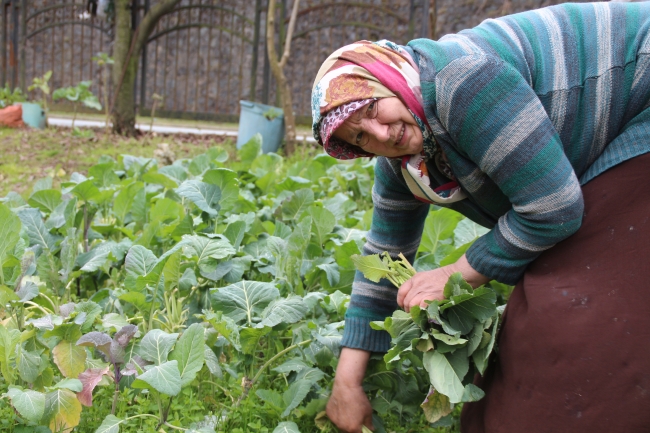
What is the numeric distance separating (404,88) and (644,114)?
479 millimetres

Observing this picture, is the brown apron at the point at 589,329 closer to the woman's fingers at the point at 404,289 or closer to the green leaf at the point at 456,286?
the green leaf at the point at 456,286

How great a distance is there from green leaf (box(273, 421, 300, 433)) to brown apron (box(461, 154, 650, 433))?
422 mm

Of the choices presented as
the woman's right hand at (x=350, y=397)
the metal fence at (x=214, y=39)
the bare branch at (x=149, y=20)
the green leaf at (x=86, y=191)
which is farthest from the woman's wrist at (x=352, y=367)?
the bare branch at (x=149, y=20)

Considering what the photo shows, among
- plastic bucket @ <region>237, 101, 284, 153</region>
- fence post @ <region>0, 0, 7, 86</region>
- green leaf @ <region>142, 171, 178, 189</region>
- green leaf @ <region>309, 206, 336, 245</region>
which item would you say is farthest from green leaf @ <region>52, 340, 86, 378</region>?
fence post @ <region>0, 0, 7, 86</region>

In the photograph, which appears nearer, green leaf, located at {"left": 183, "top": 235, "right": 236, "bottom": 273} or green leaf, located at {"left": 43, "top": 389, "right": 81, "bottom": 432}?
green leaf, located at {"left": 43, "top": 389, "right": 81, "bottom": 432}

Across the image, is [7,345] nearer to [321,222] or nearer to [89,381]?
[89,381]

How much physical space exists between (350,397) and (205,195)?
1.11 m

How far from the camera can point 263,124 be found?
240 inches

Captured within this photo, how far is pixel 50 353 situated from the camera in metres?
1.76

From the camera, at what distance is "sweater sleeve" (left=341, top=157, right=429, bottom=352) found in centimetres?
170

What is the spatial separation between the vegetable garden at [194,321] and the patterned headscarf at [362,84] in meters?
0.39

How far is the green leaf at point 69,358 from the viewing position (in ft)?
5.35

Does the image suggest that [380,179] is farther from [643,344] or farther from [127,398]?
[127,398]

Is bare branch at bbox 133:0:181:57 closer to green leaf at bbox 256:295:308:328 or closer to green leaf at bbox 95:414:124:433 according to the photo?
green leaf at bbox 256:295:308:328
